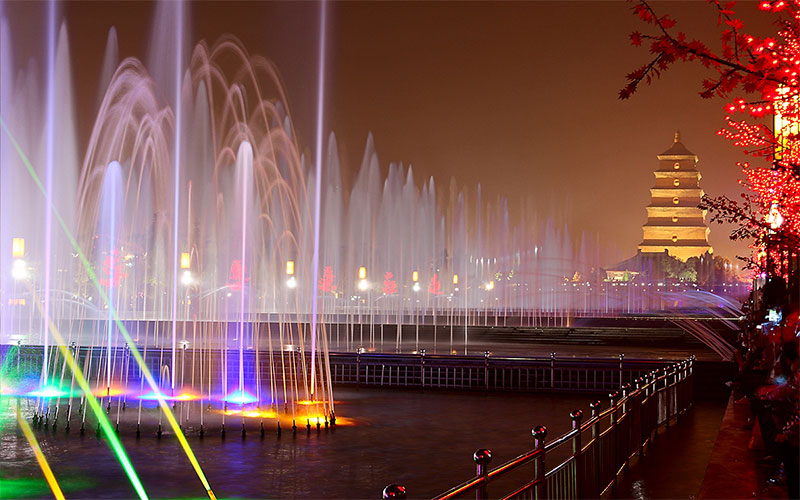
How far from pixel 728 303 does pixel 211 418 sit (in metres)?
62.0

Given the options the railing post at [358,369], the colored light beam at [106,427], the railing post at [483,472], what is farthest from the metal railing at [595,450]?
the railing post at [358,369]

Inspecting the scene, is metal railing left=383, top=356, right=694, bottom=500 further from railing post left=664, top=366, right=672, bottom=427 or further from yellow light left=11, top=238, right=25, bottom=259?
yellow light left=11, top=238, right=25, bottom=259

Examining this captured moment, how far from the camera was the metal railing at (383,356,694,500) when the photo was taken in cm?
549

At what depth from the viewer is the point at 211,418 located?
1521cm

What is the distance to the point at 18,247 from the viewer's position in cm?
3706

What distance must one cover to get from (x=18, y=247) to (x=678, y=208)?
7375cm

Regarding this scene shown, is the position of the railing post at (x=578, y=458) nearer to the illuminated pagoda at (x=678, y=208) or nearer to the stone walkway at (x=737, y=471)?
the stone walkway at (x=737, y=471)

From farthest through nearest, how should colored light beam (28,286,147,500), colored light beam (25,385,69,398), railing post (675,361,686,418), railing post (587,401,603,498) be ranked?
colored light beam (25,385,69,398), railing post (675,361,686,418), colored light beam (28,286,147,500), railing post (587,401,603,498)

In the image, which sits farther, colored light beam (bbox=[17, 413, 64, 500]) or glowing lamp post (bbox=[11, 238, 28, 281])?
glowing lamp post (bbox=[11, 238, 28, 281])

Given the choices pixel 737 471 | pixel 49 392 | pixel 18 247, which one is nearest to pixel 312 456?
pixel 737 471

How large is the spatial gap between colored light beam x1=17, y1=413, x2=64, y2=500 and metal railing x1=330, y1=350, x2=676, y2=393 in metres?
7.66

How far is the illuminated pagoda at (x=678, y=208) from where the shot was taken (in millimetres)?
96188

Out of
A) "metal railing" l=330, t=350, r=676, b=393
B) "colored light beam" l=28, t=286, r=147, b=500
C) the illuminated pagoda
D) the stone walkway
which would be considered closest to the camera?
the stone walkway

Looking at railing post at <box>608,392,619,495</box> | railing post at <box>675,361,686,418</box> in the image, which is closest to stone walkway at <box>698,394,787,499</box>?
railing post at <box>608,392,619,495</box>
